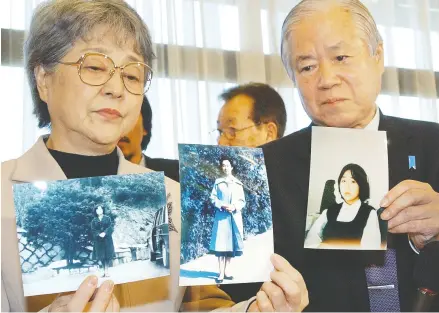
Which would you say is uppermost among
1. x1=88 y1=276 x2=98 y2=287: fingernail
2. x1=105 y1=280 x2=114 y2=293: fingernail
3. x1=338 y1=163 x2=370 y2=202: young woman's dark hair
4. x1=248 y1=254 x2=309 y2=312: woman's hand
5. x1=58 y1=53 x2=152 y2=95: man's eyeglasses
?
x1=58 y1=53 x2=152 y2=95: man's eyeglasses

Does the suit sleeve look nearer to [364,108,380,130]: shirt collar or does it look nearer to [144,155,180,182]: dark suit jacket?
[364,108,380,130]: shirt collar

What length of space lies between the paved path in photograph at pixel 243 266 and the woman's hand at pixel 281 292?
0.02 meters

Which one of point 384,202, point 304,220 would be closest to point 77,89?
point 304,220

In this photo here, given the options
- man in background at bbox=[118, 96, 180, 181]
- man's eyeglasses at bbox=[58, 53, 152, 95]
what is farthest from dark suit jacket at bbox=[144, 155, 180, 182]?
man's eyeglasses at bbox=[58, 53, 152, 95]

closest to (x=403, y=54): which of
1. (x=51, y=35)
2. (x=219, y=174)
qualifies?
(x=219, y=174)

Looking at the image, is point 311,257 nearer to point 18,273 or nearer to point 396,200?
point 396,200

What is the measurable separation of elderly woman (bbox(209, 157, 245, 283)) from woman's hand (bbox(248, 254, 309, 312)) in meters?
0.07

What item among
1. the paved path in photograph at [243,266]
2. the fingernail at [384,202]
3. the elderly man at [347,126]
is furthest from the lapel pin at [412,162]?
the paved path in photograph at [243,266]

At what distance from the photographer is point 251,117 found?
1723 mm

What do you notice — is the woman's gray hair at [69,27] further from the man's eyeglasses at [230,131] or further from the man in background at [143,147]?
the man's eyeglasses at [230,131]

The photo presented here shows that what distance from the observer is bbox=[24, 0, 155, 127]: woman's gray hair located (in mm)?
1161

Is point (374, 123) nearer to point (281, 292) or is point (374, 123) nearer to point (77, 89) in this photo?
point (281, 292)

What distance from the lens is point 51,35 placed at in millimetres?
1167

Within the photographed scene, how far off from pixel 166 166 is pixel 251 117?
31 cm
